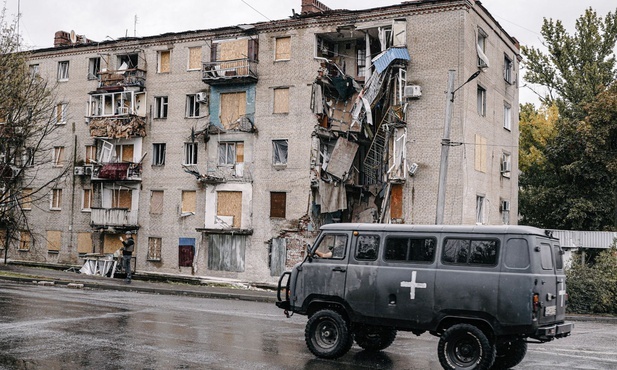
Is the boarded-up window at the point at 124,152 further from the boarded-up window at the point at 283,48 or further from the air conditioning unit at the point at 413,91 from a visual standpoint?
the air conditioning unit at the point at 413,91

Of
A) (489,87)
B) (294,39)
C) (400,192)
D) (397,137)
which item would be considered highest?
(294,39)

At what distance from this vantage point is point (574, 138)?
43.9m

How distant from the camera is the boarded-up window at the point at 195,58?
41.7 meters

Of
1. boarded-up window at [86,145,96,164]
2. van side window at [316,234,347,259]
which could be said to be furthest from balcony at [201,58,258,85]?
van side window at [316,234,347,259]

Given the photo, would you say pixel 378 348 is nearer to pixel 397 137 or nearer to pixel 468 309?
pixel 468 309

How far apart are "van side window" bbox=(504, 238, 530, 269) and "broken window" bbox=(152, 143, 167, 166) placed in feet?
111

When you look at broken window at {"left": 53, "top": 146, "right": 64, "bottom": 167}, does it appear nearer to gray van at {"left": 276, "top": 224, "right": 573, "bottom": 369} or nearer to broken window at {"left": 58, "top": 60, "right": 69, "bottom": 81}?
broken window at {"left": 58, "top": 60, "right": 69, "bottom": 81}

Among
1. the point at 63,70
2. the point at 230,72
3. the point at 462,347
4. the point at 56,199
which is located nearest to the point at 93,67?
the point at 63,70

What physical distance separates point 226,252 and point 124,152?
10.3 m

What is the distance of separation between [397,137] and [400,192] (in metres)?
2.80

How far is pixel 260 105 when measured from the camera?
39.2m

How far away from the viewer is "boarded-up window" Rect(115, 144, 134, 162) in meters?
43.9

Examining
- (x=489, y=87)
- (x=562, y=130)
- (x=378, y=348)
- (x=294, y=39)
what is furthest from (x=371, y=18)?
(x=378, y=348)

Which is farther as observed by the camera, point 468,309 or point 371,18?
point 371,18
